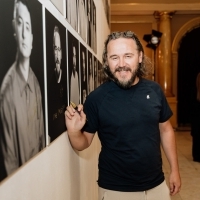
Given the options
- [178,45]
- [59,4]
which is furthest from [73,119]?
[178,45]

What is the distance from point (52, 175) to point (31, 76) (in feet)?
1.65

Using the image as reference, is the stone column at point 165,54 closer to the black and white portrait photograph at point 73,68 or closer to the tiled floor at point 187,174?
the tiled floor at point 187,174

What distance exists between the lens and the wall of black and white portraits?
786mm

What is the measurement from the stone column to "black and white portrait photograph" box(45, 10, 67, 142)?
9591 millimetres

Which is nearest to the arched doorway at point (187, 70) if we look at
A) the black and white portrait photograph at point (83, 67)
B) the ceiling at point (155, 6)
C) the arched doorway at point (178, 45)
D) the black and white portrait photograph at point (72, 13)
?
the arched doorway at point (178, 45)

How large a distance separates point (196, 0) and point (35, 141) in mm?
10526

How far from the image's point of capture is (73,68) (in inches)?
69.4

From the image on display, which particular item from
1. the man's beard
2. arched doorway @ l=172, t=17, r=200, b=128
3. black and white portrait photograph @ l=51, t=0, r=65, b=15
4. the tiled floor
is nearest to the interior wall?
black and white portrait photograph @ l=51, t=0, r=65, b=15

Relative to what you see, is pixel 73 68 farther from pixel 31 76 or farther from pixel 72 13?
Answer: pixel 31 76

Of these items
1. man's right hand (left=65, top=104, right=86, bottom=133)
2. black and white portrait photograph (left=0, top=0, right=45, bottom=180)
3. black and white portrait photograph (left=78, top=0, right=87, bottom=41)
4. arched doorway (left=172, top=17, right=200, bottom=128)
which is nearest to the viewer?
black and white portrait photograph (left=0, top=0, right=45, bottom=180)

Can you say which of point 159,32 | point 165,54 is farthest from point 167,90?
point 159,32

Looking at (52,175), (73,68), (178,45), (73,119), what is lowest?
(52,175)

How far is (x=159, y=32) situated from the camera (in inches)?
419

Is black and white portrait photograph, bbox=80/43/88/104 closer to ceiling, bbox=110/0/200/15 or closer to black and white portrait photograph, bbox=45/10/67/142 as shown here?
black and white portrait photograph, bbox=45/10/67/142
